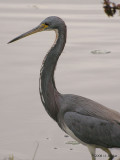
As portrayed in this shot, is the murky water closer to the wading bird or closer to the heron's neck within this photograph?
the wading bird

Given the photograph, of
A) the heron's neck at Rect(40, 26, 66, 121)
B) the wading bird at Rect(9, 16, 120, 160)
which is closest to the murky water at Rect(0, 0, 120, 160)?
the wading bird at Rect(9, 16, 120, 160)

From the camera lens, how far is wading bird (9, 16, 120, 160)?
22.0ft

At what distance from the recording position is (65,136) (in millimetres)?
8125

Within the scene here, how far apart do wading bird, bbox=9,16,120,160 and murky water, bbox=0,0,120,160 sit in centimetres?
74

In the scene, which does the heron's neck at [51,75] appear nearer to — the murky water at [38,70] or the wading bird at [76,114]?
the wading bird at [76,114]

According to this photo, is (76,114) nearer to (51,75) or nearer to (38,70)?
(51,75)

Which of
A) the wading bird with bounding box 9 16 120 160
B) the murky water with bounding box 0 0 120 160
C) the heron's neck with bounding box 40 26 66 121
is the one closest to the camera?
the wading bird with bounding box 9 16 120 160

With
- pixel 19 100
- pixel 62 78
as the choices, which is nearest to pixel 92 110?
pixel 19 100

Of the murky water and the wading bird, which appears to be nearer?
the wading bird

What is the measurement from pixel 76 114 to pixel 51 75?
560mm

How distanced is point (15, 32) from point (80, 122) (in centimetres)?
734

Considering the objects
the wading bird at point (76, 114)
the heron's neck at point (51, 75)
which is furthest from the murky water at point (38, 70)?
the heron's neck at point (51, 75)

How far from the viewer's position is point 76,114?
6.67 m

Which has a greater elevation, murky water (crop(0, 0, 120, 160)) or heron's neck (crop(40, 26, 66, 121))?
heron's neck (crop(40, 26, 66, 121))
